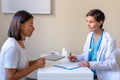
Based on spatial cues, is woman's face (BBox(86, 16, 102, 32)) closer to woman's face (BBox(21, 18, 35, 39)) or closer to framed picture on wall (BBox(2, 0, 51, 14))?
woman's face (BBox(21, 18, 35, 39))

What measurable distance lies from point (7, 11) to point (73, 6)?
91cm

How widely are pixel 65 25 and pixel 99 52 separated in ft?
3.71

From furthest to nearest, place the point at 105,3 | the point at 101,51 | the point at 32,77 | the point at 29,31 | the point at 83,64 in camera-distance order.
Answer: the point at 32,77, the point at 105,3, the point at 101,51, the point at 83,64, the point at 29,31

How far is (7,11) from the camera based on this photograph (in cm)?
312

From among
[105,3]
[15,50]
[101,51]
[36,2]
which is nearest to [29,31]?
[15,50]

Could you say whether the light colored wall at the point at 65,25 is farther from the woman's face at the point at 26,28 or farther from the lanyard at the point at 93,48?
the woman's face at the point at 26,28

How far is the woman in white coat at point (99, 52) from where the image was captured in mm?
1962

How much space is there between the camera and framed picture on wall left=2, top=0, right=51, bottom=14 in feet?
10.0

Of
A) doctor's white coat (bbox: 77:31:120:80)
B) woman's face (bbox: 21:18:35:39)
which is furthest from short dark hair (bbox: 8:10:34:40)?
doctor's white coat (bbox: 77:31:120:80)

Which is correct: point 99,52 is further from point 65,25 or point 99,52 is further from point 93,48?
point 65,25

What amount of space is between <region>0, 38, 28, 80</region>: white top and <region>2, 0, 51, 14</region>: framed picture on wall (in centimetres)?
146

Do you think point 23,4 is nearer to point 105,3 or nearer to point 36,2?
point 36,2

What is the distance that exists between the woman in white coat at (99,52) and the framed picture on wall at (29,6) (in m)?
1.04

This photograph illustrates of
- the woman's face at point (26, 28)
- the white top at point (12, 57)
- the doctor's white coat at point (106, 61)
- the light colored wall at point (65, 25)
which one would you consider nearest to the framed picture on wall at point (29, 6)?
the light colored wall at point (65, 25)
